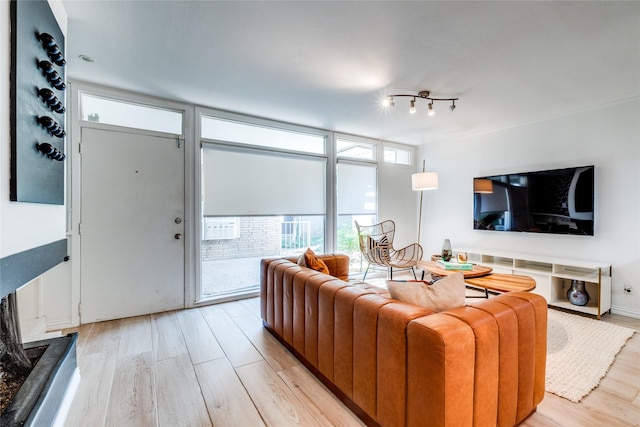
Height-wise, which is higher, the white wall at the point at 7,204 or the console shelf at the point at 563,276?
the white wall at the point at 7,204

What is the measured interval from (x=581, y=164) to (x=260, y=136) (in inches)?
165

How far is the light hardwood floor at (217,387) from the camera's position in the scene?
1.59 m

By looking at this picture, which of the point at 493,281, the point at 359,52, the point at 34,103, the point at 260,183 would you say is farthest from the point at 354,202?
the point at 34,103

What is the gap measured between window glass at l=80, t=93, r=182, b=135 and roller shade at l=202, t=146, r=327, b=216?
49cm

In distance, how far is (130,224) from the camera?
10.0 feet

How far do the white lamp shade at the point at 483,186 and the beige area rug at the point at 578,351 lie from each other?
1.90m

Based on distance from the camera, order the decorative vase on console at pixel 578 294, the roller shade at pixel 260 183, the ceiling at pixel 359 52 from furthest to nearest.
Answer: the roller shade at pixel 260 183
the decorative vase on console at pixel 578 294
the ceiling at pixel 359 52

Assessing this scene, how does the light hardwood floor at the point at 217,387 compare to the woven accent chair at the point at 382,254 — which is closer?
the light hardwood floor at the point at 217,387

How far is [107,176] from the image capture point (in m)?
2.95

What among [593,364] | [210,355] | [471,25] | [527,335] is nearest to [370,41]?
[471,25]

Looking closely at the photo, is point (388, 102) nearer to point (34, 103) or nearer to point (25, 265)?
point (34, 103)

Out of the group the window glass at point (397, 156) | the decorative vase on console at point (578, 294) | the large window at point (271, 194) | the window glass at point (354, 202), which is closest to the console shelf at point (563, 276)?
the decorative vase on console at point (578, 294)

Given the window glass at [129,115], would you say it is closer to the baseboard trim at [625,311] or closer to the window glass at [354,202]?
the window glass at [354,202]

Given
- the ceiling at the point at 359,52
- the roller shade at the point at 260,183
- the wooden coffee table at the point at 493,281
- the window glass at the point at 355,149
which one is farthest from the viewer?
the window glass at the point at 355,149
